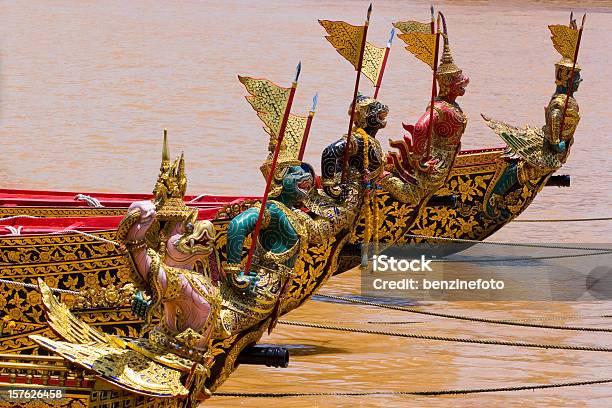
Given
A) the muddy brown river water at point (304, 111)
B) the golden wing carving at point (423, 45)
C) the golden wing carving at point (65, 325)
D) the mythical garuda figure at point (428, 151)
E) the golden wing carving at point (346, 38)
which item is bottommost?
the muddy brown river water at point (304, 111)

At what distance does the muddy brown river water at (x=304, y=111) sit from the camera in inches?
425

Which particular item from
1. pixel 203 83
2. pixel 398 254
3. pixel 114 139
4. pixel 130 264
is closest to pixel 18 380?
pixel 130 264

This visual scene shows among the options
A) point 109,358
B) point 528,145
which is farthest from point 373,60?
point 109,358

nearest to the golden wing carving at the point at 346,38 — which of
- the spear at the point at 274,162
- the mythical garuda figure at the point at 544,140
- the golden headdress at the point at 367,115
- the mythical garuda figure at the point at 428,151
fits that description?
the golden headdress at the point at 367,115

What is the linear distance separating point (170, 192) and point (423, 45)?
446 cm

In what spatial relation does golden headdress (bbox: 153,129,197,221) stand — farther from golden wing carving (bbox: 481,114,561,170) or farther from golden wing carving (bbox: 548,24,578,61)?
golden wing carving (bbox: 548,24,578,61)

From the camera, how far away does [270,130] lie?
346 inches

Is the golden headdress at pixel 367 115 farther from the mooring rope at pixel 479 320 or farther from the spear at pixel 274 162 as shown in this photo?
the spear at pixel 274 162

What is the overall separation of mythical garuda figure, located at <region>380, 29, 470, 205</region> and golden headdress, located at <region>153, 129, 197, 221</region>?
4.49 m

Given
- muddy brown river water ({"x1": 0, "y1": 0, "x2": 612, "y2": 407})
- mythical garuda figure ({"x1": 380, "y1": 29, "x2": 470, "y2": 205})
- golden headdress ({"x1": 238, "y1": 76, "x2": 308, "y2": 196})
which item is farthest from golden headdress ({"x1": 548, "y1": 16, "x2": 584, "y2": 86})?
golden headdress ({"x1": 238, "y1": 76, "x2": 308, "y2": 196})

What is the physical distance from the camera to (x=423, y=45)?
1173 centimetres

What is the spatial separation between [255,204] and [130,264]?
2.01m

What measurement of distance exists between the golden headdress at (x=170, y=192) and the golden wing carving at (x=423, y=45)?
14.1 ft

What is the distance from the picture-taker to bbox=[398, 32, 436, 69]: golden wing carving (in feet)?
38.3
